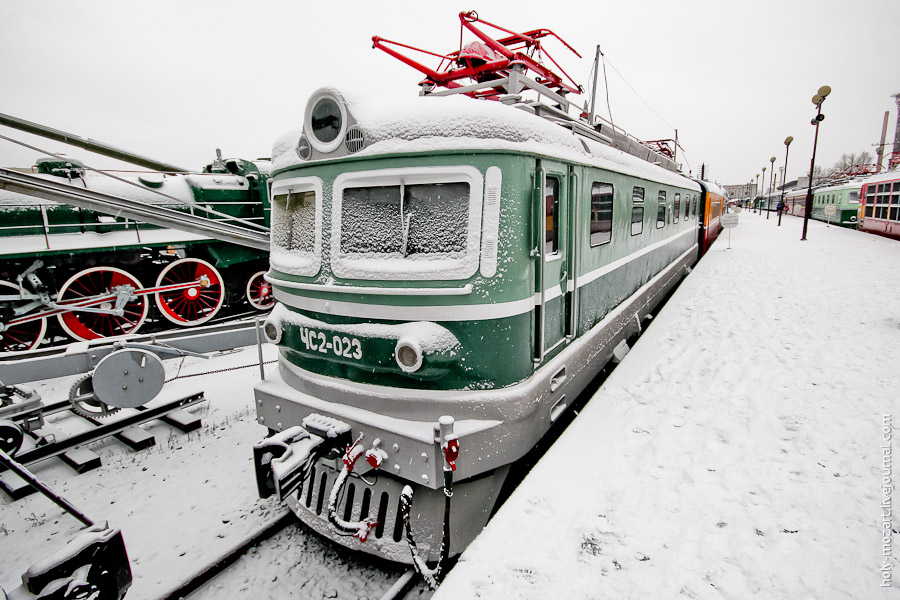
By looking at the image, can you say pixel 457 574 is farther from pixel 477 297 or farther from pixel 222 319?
pixel 222 319

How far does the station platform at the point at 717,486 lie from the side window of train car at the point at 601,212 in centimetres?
152

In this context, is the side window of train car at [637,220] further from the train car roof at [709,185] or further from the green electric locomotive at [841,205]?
the green electric locomotive at [841,205]

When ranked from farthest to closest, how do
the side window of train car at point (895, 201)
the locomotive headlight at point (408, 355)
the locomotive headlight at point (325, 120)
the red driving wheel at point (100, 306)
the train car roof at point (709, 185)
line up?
the side window of train car at point (895, 201) < the train car roof at point (709, 185) < the red driving wheel at point (100, 306) < the locomotive headlight at point (325, 120) < the locomotive headlight at point (408, 355)

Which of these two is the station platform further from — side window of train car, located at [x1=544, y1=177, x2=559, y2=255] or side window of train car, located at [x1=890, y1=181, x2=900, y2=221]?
side window of train car, located at [x1=890, y1=181, x2=900, y2=221]

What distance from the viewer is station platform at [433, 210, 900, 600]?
2.38m

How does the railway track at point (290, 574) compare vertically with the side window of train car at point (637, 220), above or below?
below

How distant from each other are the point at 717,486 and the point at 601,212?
8.59 feet

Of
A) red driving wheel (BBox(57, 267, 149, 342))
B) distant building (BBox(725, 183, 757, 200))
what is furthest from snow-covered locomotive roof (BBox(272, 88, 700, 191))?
distant building (BBox(725, 183, 757, 200))

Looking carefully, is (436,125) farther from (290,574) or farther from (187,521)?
(187,521)

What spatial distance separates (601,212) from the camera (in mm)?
4562

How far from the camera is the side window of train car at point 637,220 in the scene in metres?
5.91

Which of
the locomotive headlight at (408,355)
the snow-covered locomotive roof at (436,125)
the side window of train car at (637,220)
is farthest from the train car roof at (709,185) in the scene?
the locomotive headlight at (408,355)

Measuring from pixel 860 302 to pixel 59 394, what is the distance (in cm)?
1276

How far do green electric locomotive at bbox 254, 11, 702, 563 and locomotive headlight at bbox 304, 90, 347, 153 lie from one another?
0.04 ft
